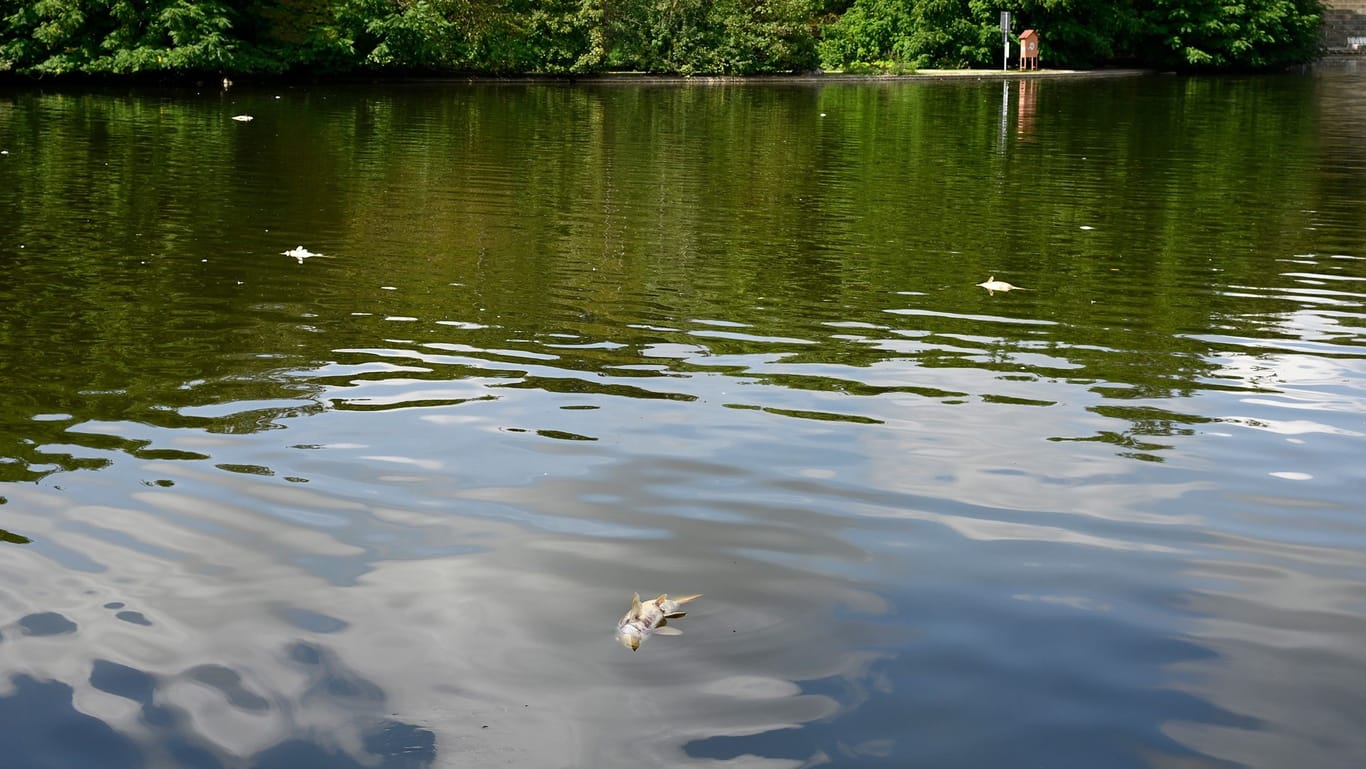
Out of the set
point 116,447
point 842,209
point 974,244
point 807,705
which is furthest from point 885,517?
point 842,209

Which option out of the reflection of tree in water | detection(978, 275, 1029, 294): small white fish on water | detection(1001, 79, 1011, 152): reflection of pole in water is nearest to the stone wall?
detection(1001, 79, 1011, 152): reflection of pole in water

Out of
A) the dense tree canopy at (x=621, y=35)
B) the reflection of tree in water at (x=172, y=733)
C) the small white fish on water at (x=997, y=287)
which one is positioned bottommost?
the reflection of tree in water at (x=172, y=733)

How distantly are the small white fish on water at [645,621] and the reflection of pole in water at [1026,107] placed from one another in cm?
2041

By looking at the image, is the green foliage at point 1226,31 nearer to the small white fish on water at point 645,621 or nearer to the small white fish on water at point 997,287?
the small white fish on water at point 997,287

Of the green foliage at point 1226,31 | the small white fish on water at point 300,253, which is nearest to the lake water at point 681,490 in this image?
the small white fish on water at point 300,253

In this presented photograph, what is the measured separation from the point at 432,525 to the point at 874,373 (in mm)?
3061

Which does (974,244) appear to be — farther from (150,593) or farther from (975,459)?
(150,593)

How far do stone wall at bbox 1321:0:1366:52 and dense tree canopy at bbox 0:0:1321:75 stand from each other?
4.00m

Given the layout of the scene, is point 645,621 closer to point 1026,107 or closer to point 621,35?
point 1026,107

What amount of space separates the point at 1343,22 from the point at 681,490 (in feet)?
206

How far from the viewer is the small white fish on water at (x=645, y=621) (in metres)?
4.23

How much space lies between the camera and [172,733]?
3711 mm

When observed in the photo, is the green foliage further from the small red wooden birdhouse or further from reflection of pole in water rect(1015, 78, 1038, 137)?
reflection of pole in water rect(1015, 78, 1038, 137)

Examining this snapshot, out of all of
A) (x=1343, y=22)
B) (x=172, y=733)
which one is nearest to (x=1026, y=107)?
(x=172, y=733)
